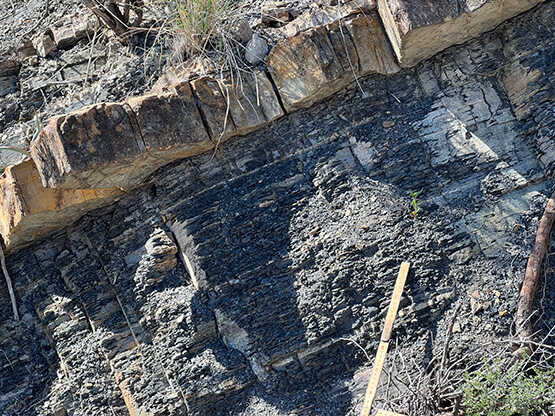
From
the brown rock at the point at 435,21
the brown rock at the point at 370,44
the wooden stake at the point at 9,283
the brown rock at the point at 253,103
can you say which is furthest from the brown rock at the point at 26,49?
the brown rock at the point at 435,21

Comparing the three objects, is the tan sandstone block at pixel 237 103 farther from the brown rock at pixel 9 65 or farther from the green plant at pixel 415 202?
the brown rock at pixel 9 65

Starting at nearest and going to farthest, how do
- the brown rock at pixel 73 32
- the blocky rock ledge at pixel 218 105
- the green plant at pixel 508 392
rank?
the green plant at pixel 508 392
the blocky rock ledge at pixel 218 105
the brown rock at pixel 73 32

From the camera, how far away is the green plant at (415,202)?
11.6 ft

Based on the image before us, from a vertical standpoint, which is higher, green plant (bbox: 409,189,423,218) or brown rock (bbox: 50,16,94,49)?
brown rock (bbox: 50,16,94,49)

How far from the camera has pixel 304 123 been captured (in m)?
3.65

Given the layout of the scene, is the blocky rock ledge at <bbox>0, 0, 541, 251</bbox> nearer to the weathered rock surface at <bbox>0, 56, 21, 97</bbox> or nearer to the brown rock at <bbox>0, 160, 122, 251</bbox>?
the brown rock at <bbox>0, 160, 122, 251</bbox>

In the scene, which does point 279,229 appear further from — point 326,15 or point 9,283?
point 9,283

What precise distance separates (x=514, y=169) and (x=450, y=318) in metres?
0.83

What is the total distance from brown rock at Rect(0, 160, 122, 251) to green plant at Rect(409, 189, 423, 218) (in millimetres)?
1527

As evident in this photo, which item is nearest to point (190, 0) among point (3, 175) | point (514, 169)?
point (3, 175)

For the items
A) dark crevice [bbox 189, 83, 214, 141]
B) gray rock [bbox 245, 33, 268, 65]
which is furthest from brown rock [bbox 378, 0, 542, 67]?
dark crevice [bbox 189, 83, 214, 141]

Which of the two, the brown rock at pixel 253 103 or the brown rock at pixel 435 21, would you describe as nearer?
the brown rock at pixel 435 21

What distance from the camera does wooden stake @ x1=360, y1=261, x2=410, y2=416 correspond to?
3.32m

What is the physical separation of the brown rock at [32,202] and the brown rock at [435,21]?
1.66 meters
